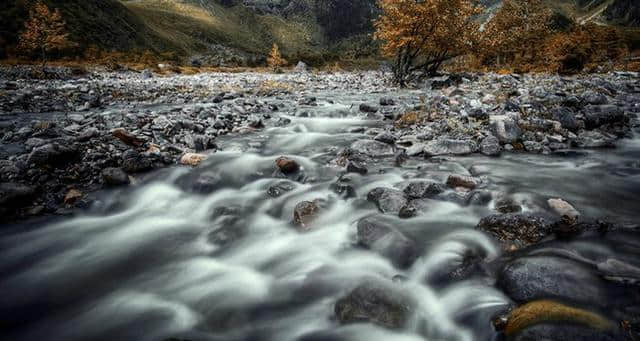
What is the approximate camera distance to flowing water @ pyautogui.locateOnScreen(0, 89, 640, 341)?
128 inches

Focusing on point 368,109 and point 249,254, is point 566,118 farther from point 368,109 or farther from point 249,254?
point 249,254

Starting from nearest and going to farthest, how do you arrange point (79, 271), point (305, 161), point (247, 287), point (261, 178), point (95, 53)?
point (247, 287)
point (79, 271)
point (261, 178)
point (305, 161)
point (95, 53)

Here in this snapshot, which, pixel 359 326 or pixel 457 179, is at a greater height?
pixel 457 179

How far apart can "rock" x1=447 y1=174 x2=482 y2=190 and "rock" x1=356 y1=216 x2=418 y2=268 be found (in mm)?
1769

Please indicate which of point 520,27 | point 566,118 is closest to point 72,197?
point 566,118

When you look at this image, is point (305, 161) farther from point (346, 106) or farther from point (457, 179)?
point (346, 106)

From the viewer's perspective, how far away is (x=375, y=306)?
312 cm

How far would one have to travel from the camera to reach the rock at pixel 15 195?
4.97m

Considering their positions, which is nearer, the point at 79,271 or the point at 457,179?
the point at 79,271

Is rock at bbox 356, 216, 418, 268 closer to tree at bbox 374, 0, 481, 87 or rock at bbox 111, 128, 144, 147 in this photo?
rock at bbox 111, 128, 144, 147

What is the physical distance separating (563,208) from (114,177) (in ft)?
24.3

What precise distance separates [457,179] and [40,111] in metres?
14.4

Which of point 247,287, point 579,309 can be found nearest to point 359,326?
point 247,287

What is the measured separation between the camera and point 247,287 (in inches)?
153
